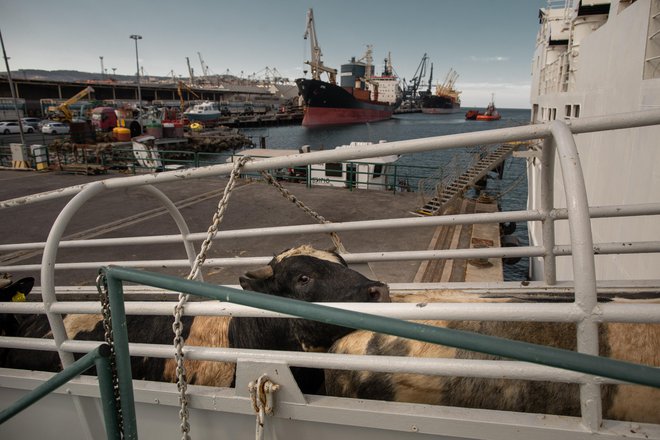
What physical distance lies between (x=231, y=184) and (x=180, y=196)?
571 inches

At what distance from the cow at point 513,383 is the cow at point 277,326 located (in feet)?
0.86

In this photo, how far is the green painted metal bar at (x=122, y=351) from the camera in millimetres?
1825

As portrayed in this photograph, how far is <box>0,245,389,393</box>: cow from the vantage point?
2.66m

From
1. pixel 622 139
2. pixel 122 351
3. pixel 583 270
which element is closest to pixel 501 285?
pixel 583 270

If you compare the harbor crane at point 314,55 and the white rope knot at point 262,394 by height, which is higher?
the harbor crane at point 314,55

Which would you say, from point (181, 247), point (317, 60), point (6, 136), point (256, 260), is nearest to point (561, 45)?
point (181, 247)

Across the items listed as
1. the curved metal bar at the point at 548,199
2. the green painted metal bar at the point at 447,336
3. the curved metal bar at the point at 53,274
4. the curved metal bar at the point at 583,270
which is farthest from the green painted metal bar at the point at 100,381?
the curved metal bar at the point at 548,199

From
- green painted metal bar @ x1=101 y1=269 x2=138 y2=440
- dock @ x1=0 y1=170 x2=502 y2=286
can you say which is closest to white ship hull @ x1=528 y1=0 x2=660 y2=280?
dock @ x1=0 y1=170 x2=502 y2=286

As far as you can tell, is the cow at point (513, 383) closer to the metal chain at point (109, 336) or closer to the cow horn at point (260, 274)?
the cow horn at point (260, 274)

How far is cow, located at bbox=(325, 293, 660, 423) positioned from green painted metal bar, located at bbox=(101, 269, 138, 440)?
1172mm

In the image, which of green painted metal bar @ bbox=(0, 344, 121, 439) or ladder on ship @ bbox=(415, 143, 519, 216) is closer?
green painted metal bar @ bbox=(0, 344, 121, 439)

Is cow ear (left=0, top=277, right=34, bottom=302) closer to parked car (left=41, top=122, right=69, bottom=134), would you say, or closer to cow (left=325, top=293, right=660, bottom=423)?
cow (left=325, top=293, right=660, bottom=423)

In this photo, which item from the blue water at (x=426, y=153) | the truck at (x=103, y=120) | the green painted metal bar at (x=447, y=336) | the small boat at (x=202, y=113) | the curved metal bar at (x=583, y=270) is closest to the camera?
the green painted metal bar at (x=447, y=336)

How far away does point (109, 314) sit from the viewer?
1985mm
